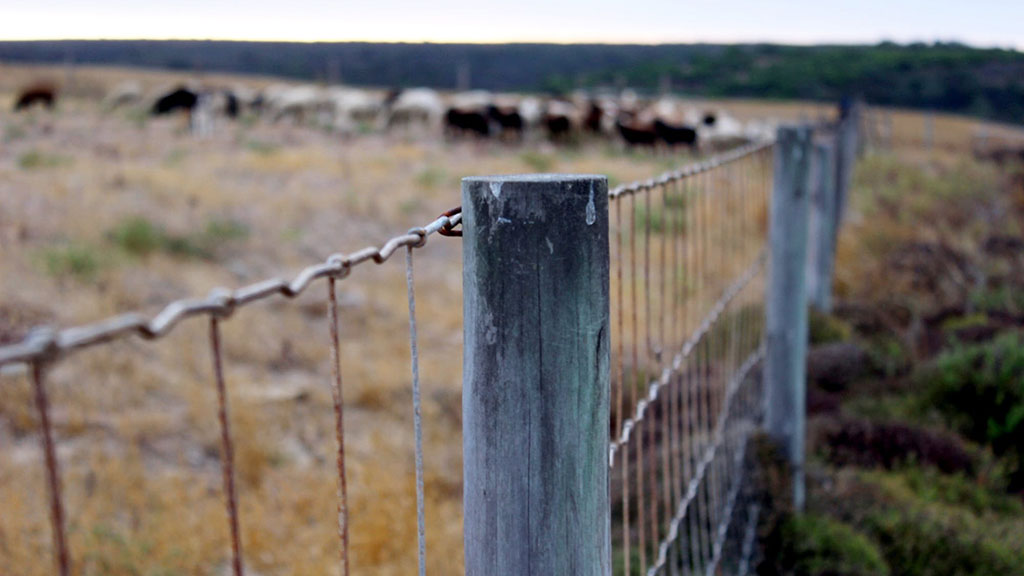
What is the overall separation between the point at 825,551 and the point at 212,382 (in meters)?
3.90

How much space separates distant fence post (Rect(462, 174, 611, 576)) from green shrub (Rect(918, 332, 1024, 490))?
4707 millimetres

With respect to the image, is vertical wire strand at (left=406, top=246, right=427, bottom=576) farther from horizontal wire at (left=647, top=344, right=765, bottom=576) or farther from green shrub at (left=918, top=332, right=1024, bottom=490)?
green shrub at (left=918, top=332, right=1024, bottom=490)

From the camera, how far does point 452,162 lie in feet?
63.6

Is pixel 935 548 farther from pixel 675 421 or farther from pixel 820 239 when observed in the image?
pixel 820 239

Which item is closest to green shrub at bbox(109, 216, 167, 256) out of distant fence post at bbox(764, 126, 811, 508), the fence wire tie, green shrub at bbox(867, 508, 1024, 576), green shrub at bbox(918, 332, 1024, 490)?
distant fence post at bbox(764, 126, 811, 508)

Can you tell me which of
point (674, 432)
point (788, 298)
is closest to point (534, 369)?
point (674, 432)

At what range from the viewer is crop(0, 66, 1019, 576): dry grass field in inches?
154

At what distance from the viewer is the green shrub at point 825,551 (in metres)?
3.49

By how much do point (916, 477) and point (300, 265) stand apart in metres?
6.33

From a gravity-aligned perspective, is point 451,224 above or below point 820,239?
above

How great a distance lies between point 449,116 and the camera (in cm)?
2653

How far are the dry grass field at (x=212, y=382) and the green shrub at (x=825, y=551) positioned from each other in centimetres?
132

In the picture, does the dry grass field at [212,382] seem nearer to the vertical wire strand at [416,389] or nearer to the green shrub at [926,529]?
the green shrub at [926,529]

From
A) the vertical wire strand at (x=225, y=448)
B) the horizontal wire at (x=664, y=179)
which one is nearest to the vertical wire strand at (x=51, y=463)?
the vertical wire strand at (x=225, y=448)
